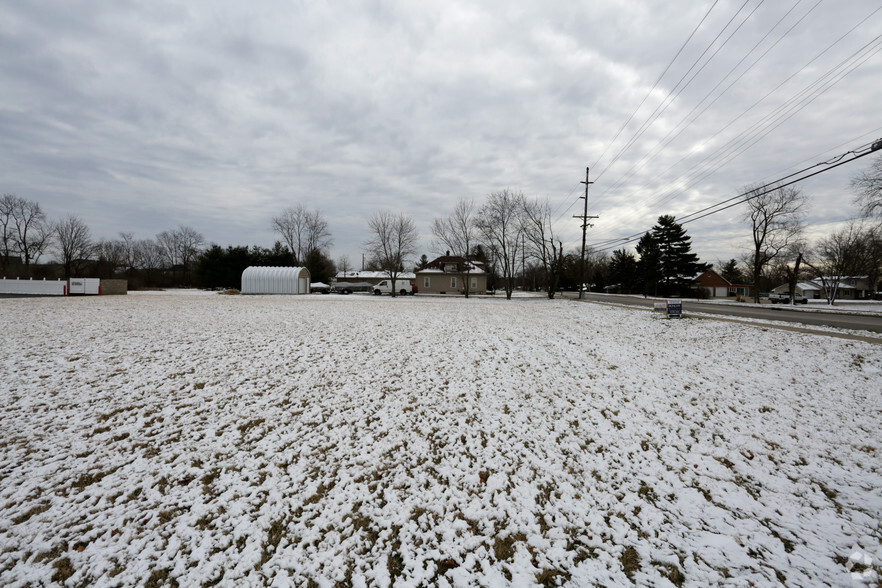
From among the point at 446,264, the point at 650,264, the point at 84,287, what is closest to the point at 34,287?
the point at 84,287

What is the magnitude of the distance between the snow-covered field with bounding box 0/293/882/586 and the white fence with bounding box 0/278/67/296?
27734 mm

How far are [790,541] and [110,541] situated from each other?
22.1ft

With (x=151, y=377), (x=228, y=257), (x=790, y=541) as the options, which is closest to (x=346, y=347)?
(x=151, y=377)

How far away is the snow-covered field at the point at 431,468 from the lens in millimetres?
3148

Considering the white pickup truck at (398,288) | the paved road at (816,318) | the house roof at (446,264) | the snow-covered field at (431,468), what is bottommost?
the snow-covered field at (431,468)

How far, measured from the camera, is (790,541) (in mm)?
3490

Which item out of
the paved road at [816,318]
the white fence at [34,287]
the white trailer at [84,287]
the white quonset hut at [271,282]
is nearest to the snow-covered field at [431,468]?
the paved road at [816,318]

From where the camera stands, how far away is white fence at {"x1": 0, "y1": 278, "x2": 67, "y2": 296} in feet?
86.5

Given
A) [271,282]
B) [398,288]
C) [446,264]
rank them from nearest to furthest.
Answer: [271,282], [398,288], [446,264]

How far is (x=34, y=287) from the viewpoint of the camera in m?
27.0

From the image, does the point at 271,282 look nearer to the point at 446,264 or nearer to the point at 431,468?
the point at 446,264

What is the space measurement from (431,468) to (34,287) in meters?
39.4

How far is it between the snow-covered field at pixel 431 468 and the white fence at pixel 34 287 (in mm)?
27734

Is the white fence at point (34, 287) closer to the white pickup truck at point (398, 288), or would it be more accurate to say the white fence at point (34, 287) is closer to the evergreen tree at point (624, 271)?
the white pickup truck at point (398, 288)
